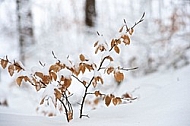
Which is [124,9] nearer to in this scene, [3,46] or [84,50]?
[84,50]

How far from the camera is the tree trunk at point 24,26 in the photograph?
457 cm

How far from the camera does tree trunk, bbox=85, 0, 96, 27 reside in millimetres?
4718

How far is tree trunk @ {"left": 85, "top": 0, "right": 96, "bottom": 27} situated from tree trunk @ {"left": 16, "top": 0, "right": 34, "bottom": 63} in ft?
3.13

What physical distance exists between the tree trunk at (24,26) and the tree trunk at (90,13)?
955 mm

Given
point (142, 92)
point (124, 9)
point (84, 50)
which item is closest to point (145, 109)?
point (142, 92)

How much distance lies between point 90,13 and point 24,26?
1.15 m

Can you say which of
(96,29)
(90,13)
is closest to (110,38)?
(96,29)

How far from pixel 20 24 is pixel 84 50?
1.16 m

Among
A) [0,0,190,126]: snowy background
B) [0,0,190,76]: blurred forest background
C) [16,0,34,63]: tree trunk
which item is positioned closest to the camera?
[0,0,190,126]: snowy background

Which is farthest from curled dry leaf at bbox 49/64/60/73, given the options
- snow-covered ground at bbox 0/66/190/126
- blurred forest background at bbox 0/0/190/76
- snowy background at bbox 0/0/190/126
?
blurred forest background at bbox 0/0/190/76

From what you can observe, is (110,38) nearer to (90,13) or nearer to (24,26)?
(90,13)

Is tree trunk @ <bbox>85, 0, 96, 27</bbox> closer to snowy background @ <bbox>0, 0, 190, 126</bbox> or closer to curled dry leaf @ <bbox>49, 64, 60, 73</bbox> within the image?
snowy background @ <bbox>0, 0, 190, 126</bbox>

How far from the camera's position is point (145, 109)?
1538 mm

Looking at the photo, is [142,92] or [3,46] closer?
[142,92]
